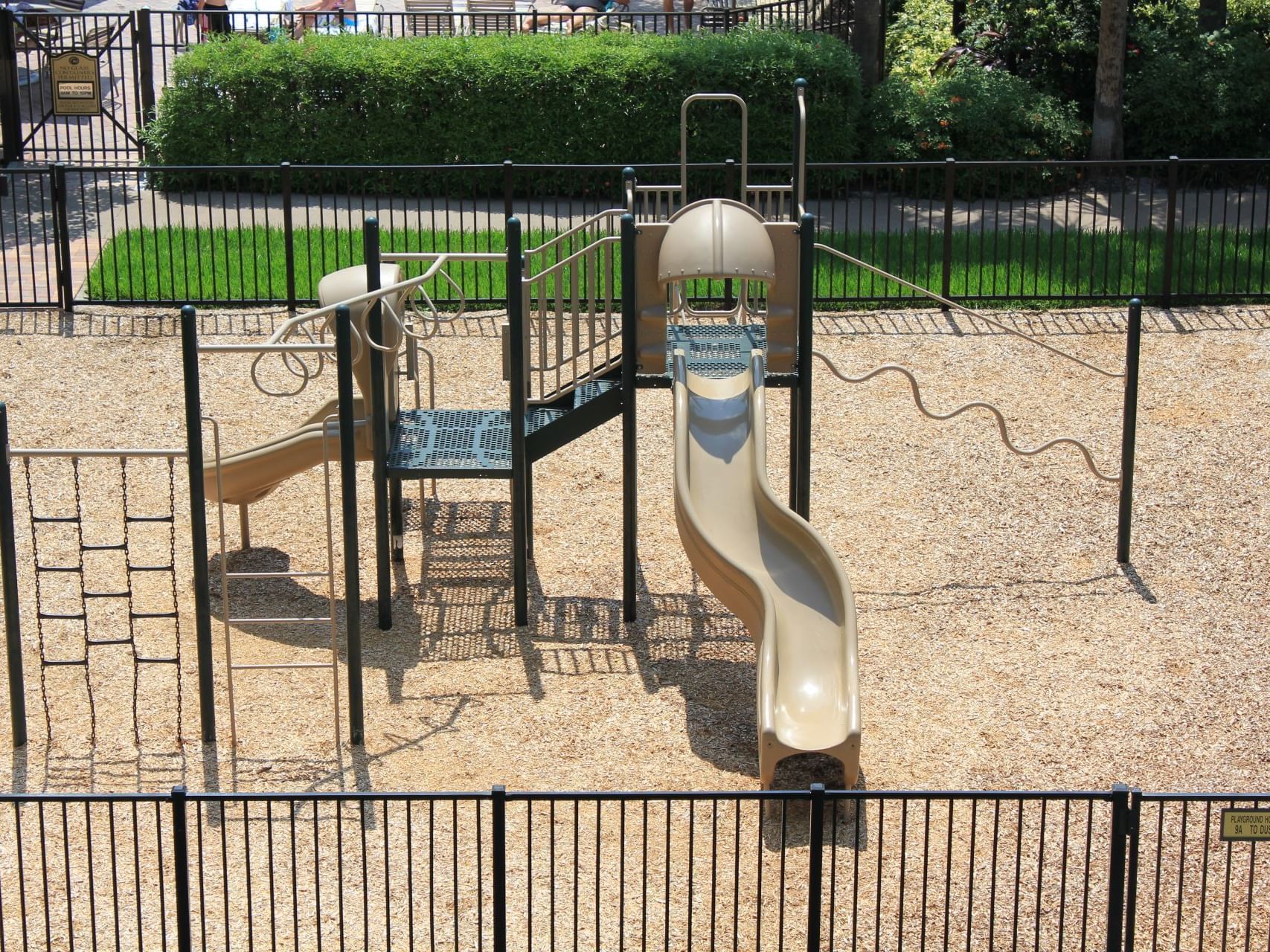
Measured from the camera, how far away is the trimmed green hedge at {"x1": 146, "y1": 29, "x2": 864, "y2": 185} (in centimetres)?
2114

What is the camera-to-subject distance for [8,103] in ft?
72.7

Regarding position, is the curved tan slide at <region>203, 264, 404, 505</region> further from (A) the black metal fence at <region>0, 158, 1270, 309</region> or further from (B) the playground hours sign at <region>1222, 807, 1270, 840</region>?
(B) the playground hours sign at <region>1222, 807, 1270, 840</region>

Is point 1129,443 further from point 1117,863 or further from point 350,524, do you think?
point 1117,863

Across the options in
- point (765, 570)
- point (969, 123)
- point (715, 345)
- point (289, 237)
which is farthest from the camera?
point (969, 123)

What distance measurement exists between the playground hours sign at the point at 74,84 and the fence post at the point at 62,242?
4.01 meters

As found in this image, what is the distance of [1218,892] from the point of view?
8.41 meters

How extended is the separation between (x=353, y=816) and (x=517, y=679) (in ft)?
6.11

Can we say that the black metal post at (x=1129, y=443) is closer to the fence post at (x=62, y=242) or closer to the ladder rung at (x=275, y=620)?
the ladder rung at (x=275, y=620)

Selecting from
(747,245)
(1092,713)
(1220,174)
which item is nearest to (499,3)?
(1220,174)

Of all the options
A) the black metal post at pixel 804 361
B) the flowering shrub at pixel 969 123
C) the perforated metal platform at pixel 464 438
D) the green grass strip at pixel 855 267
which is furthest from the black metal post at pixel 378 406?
the flowering shrub at pixel 969 123

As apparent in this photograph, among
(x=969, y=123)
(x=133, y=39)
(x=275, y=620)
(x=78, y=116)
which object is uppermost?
(x=133, y=39)

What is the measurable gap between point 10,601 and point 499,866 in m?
3.73

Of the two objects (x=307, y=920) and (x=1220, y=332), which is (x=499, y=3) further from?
(x=307, y=920)

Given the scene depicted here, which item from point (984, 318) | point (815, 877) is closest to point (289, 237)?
point (984, 318)
